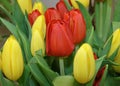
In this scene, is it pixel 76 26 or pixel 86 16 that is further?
pixel 86 16

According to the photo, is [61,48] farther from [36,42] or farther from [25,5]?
[25,5]

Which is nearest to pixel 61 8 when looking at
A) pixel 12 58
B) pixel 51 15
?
pixel 51 15

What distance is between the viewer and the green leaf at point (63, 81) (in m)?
0.47

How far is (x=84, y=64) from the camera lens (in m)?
0.44

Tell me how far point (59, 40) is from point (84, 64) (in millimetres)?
54

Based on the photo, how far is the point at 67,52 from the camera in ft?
1.54

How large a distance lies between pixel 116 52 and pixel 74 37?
7 centimetres

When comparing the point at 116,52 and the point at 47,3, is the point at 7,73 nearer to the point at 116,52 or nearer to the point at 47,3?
the point at 116,52

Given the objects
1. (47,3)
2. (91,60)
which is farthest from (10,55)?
(47,3)

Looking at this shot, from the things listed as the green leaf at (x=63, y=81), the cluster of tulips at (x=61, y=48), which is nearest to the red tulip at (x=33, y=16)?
the cluster of tulips at (x=61, y=48)

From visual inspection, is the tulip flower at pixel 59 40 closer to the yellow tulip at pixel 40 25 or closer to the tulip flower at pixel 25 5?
the yellow tulip at pixel 40 25

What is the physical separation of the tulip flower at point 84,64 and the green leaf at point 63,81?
0.08ft

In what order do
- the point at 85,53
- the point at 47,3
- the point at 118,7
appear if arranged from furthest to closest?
the point at 47,3, the point at 118,7, the point at 85,53

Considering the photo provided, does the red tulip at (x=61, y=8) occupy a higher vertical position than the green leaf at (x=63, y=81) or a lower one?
higher
